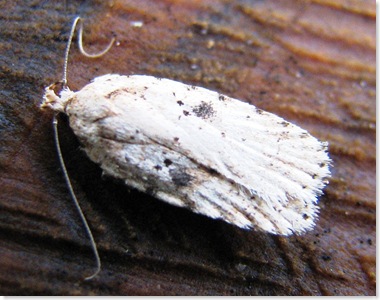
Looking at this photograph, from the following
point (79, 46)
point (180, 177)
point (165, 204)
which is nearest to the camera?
point (180, 177)

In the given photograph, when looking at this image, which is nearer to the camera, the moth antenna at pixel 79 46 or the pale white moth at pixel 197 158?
the pale white moth at pixel 197 158

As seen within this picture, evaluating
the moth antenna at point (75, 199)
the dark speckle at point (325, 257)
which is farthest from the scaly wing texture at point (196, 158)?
the dark speckle at point (325, 257)

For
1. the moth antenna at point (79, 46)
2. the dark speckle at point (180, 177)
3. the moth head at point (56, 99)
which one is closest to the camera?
the dark speckle at point (180, 177)

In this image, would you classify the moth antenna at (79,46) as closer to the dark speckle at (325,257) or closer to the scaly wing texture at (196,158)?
the scaly wing texture at (196,158)

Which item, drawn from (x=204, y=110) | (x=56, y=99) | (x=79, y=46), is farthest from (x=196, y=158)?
(x=79, y=46)

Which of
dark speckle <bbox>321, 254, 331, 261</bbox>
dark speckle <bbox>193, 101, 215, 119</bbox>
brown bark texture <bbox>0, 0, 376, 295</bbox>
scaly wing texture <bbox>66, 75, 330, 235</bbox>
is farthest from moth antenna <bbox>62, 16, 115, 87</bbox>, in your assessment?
dark speckle <bbox>321, 254, 331, 261</bbox>

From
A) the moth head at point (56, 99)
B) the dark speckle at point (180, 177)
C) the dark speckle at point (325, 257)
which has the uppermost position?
the moth head at point (56, 99)

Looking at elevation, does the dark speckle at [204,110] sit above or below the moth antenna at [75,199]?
above

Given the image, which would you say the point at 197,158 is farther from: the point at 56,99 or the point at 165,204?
the point at 56,99
